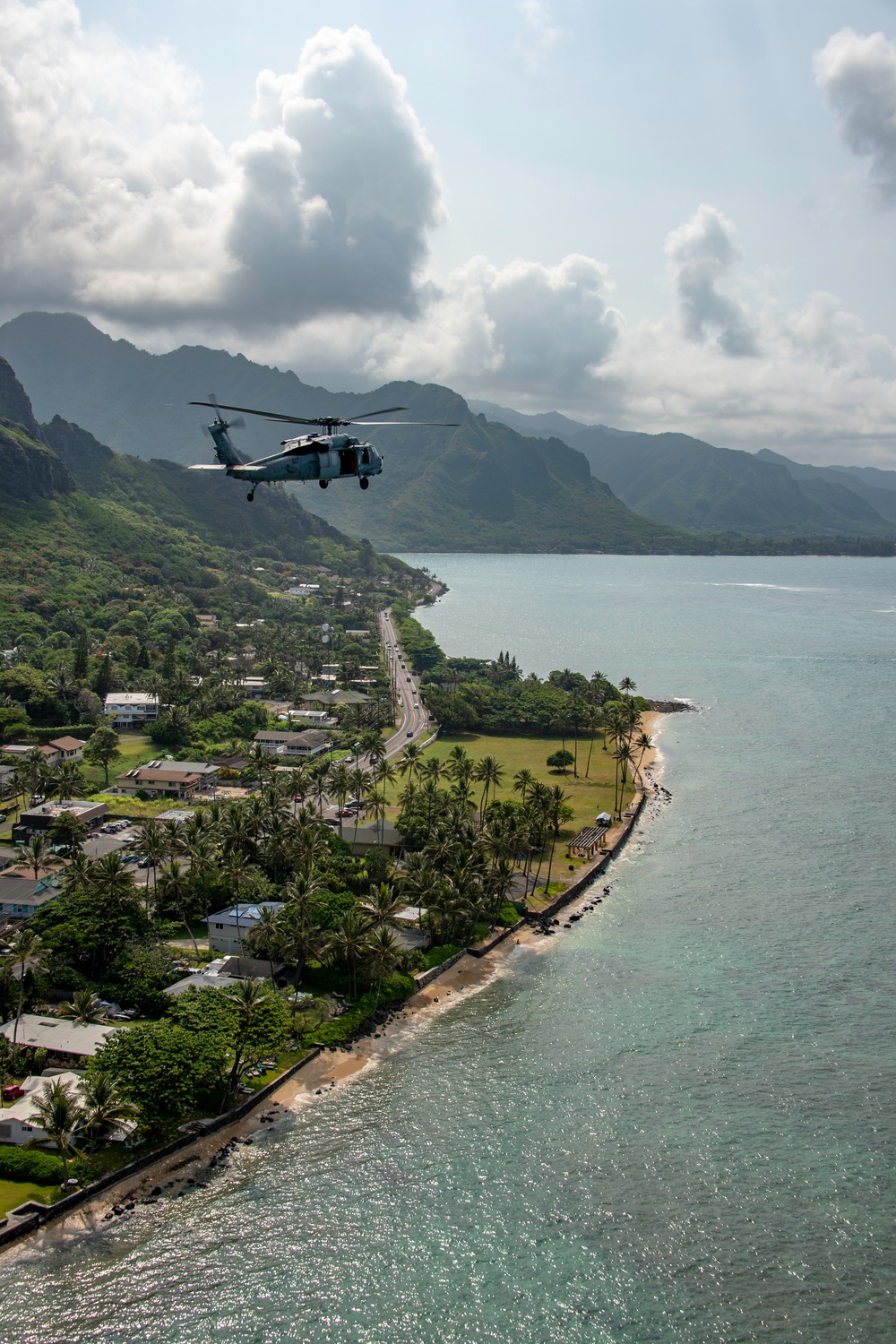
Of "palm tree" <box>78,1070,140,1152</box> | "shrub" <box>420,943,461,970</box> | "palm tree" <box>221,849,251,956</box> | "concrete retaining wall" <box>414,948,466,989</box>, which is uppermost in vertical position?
"palm tree" <box>221,849,251,956</box>

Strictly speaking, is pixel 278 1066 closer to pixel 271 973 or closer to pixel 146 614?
pixel 271 973

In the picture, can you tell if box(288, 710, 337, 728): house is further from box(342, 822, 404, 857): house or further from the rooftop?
the rooftop


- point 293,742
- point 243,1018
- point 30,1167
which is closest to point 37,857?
point 243,1018

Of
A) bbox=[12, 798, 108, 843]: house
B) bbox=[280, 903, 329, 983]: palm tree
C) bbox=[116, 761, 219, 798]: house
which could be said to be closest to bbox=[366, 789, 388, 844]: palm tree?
bbox=[280, 903, 329, 983]: palm tree

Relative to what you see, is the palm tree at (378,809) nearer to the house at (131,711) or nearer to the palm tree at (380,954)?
the palm tree at (380,954)

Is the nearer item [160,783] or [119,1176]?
[119,1176]

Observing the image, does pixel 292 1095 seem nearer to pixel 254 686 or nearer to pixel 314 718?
pixel 314 718

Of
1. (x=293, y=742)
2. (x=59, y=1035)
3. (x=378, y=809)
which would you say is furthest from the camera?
(x=293, y=742)
